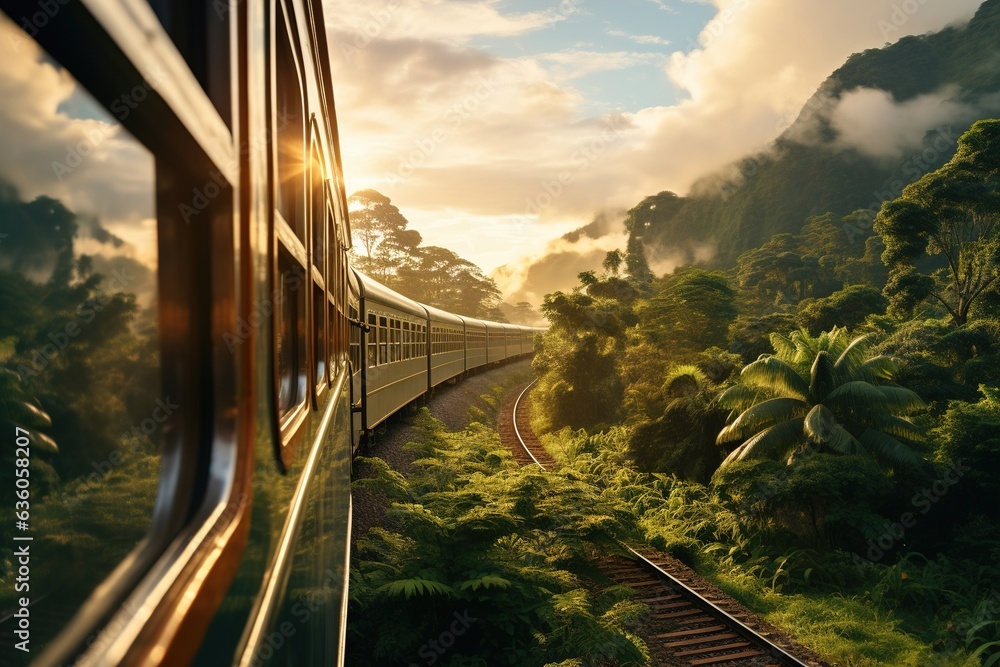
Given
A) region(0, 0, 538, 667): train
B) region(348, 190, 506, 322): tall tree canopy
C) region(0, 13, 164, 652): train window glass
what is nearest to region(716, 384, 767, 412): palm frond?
region(0, 0, 538, 667): train

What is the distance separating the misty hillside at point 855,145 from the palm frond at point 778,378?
5571 cm

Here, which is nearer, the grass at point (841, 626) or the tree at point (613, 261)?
the grass at point (841, 626)

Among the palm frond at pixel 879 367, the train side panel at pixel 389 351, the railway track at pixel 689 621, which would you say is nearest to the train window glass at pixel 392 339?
the train side panel at pixel 389 351

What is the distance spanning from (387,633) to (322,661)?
14.9 feet

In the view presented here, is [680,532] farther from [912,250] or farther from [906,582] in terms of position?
[912,250]

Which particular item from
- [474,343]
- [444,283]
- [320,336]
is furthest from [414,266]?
[320,336]

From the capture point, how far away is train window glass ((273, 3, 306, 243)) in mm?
2076

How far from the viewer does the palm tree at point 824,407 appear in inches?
528

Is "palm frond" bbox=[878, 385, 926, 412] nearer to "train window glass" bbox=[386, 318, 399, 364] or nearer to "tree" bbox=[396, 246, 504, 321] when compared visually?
"train window glass" bbox=[386, 318, 399, 364]

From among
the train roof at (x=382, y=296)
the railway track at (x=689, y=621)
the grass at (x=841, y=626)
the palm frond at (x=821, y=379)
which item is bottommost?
the grass at (x=841, y=626)

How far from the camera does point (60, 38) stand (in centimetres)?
63

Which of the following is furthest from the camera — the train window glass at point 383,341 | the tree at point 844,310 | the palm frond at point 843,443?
the tree at point 844,310

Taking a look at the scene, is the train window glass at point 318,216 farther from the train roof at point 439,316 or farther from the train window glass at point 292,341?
the train roof at point 439,316

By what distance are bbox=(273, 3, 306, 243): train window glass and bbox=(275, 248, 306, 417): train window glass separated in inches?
6.3
